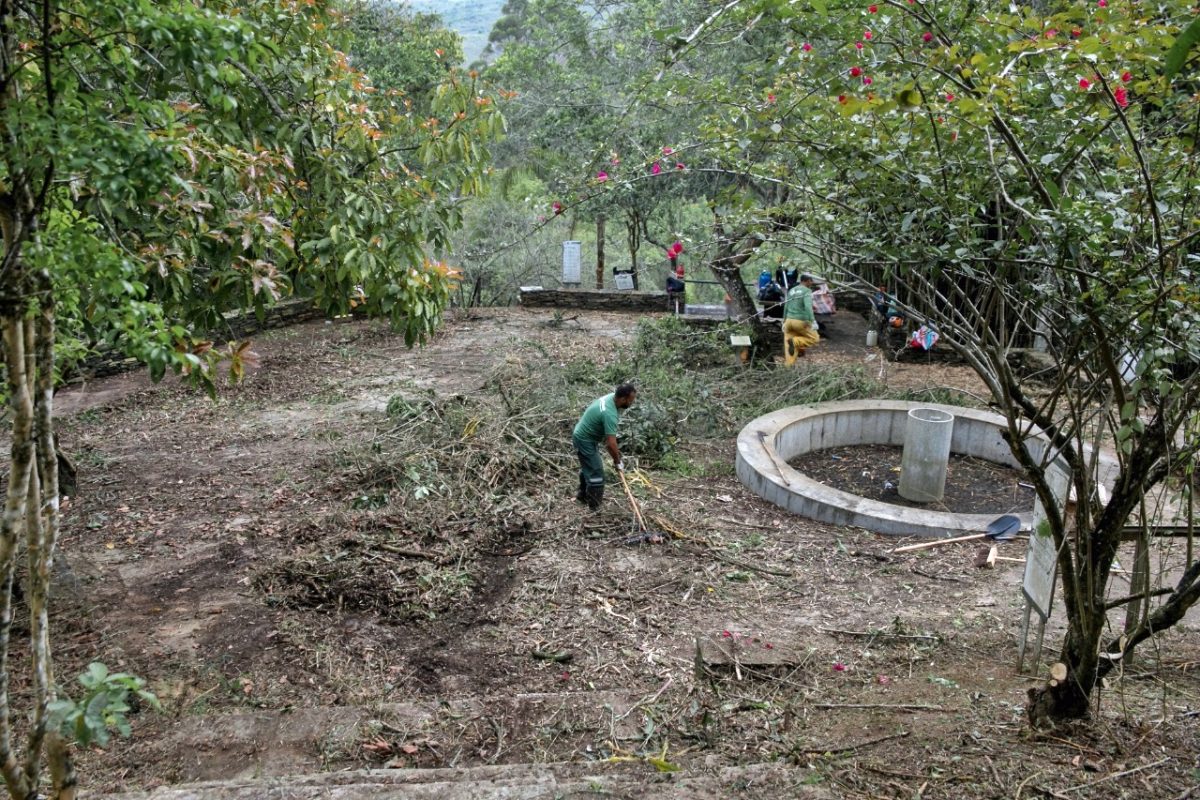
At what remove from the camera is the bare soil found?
8148 mm

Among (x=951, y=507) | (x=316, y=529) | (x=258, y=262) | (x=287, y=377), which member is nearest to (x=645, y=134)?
(x=287, y=377)

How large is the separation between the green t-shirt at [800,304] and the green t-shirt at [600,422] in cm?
507

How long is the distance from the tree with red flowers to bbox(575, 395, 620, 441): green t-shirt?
2908 mm

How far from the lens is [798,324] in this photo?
11.9 meters

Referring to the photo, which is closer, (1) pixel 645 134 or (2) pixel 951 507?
(2) pixel 951 507

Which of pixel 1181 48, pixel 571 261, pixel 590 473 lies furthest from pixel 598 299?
pixel 1181 48

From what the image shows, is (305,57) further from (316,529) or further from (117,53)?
(316,529)

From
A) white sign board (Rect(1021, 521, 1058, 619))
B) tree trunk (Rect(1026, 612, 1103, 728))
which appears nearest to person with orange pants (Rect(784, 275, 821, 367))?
white sign board (Rect(1021, 521, 1058, 619))

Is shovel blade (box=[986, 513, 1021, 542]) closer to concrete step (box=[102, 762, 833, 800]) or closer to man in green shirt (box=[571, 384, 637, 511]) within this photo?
man in green shirt (box=[571, 384, 637, 511])

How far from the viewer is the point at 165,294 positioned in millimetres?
3879

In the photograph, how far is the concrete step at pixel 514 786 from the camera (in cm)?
312

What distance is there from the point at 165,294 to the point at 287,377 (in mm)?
8258

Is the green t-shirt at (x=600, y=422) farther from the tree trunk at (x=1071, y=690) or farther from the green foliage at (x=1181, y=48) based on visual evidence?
the green foliage at (x=1181, y=48)

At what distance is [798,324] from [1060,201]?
880cm
